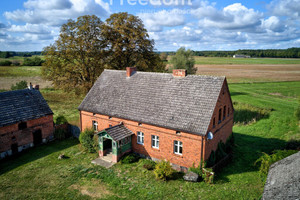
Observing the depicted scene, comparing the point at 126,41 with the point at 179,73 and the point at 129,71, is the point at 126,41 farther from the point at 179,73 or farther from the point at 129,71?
the point at 179,73

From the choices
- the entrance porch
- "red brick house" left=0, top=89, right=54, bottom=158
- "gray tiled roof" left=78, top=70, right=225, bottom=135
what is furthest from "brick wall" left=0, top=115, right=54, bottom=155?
the entrance porch

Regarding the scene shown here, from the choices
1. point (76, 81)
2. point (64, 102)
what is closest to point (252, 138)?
point (76, 81)

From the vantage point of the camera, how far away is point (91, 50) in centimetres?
3372

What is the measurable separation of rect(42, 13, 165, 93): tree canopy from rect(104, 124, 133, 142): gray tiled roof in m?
17.0

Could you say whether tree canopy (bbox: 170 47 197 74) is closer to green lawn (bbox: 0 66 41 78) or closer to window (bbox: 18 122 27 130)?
window (bbox: 18 122 27 130)

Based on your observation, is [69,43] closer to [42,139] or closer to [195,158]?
[42,139]

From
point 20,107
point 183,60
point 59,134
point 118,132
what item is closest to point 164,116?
point 118,132

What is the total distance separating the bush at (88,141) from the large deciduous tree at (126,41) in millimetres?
17112

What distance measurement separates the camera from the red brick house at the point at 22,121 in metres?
20.8

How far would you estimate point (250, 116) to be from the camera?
34.6 metres

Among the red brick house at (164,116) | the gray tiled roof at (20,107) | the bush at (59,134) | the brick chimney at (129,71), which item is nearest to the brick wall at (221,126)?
the red brick house at (164,116)

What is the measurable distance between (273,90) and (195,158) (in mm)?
43263

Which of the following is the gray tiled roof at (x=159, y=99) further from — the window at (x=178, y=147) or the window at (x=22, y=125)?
the window at (x=22, y=125)

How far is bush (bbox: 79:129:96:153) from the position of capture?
21433 mm
